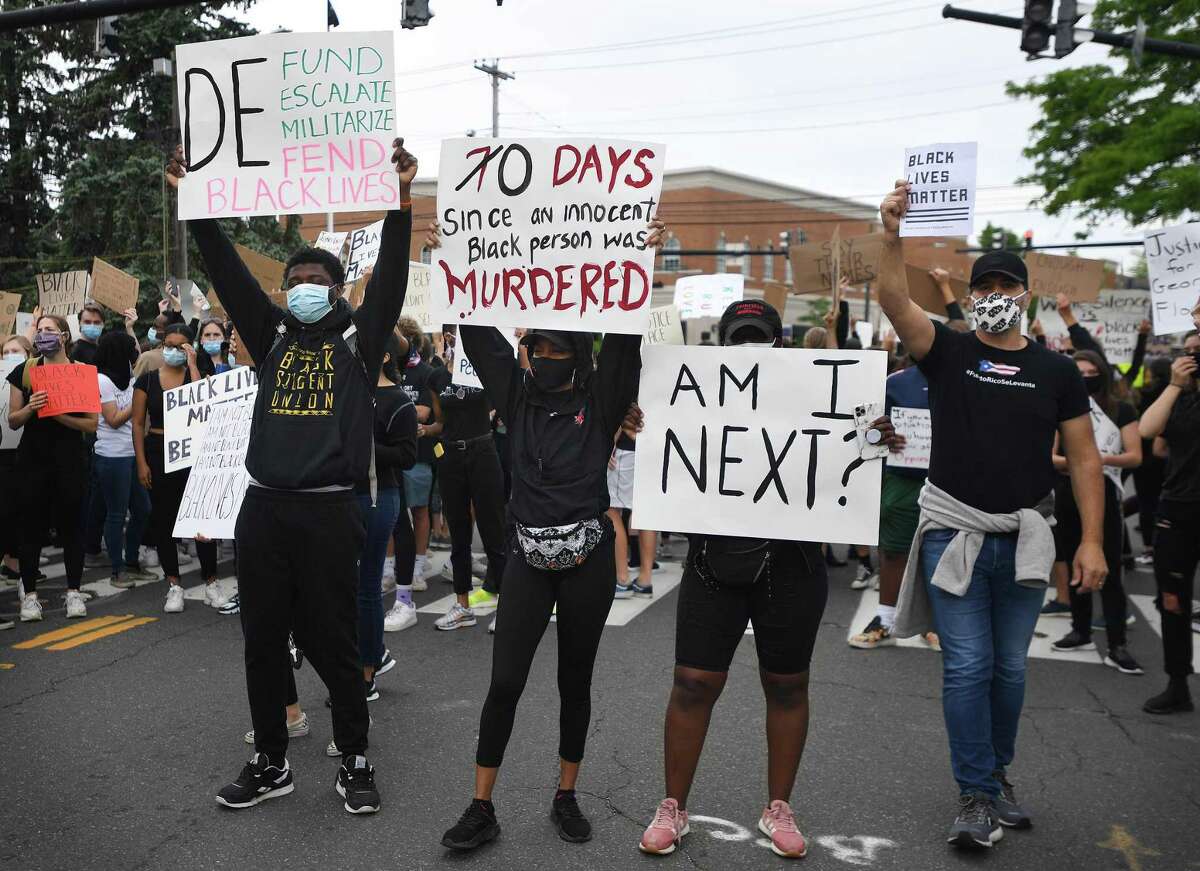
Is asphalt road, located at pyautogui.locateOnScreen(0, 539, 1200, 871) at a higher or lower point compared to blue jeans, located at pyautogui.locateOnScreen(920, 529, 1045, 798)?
lower

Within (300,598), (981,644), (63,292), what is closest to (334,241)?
(63,292)

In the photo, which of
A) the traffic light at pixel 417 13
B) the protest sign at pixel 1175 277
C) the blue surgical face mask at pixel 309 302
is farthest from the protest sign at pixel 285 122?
the traffic light at pixel 417 13

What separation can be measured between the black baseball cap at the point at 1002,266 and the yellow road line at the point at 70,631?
586 cm

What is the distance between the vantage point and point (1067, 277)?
9.55 meters

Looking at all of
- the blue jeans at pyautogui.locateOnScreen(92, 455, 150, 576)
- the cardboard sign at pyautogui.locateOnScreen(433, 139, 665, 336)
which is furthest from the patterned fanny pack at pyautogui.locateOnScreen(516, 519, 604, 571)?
the blue jeans at pyautogui.locateOnScreen(92, 455, 150, 576)

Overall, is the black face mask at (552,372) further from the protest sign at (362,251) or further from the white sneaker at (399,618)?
the protest sign at (362,251)

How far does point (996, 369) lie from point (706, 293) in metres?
8.78

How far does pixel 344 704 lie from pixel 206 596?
3.92m

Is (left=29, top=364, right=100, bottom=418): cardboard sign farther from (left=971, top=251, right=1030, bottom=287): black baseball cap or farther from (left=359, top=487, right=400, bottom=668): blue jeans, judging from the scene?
(left=971, top=251, right=1030, bottom=287): black baseball cap

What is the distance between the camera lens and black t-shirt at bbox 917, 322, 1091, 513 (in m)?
3.79

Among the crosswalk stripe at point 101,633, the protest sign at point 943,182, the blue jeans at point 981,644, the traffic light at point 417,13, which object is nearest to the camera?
the blue jeans at point 981,644

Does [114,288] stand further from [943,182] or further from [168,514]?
[943,182]

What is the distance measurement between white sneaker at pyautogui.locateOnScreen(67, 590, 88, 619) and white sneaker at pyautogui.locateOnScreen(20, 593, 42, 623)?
186 millimetres

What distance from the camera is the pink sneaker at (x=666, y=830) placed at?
366cm
